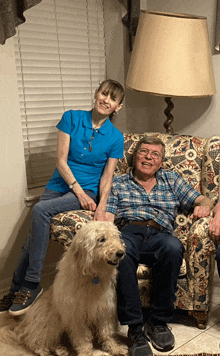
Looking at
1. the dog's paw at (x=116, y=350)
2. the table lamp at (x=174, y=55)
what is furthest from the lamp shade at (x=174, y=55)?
the dog's paw at (x=116, y=350)

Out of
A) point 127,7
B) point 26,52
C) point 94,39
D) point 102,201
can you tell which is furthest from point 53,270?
point 127,7

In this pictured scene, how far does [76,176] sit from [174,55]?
100 centimetres

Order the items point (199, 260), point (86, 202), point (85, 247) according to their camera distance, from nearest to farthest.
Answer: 1. point (85, 247)
2. point (199, 260)
3. point (86, 202)

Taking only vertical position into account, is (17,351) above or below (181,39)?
below

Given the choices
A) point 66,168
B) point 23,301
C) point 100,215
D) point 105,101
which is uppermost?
point 105,101

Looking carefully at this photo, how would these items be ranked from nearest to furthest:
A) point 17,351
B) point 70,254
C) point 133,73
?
point 70,254 < point 17,351 < point 133,73

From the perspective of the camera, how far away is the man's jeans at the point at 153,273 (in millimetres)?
1937

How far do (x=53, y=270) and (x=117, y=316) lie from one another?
106 cm

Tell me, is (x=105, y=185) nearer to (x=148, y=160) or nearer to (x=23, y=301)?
(x=148, y=160)

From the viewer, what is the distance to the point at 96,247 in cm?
177

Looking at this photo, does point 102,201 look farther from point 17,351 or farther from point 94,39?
point 94,39

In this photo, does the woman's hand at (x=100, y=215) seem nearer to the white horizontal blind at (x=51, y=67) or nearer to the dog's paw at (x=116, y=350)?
the dog's paw at (x=116, y=350)

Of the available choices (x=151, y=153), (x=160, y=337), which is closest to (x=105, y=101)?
(x=151, y=153)

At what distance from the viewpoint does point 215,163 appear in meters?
2.45
